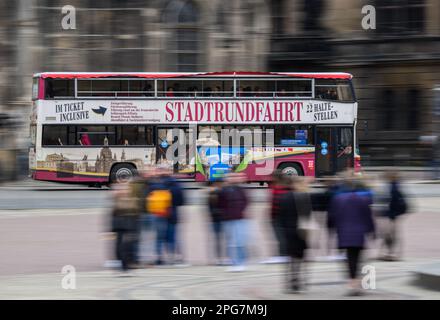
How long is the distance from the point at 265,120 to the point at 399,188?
17.0 metres

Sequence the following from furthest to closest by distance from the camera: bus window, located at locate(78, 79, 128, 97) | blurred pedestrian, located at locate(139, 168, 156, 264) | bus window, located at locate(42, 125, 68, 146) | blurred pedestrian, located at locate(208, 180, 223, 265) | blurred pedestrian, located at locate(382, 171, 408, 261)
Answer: bus window, located at locate(78, 79, 128, 97), bus window, located at locate(42, 125, 68, 146), blurred pedestrian, located at locate(382, 171, 408, 261), blurred pedestrian, located at locate(208, 180, 223, 265), blurred pedestrian, located at locate(139, 168, 156, 264)

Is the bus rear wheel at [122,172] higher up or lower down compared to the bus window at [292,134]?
lower down

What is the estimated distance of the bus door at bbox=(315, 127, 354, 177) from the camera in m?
32.2

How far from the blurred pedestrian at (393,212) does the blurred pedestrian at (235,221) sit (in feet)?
7.67

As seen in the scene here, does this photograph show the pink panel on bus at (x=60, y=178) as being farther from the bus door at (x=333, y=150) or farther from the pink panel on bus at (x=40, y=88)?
Result: the bus door at (x=333, y=150)

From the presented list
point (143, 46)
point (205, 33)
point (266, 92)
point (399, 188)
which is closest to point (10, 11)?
point (143, 46)

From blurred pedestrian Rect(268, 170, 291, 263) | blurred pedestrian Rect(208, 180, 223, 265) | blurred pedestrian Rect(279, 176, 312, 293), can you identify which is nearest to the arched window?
blurred pedestrian Rect(208, 180, 223, 265)

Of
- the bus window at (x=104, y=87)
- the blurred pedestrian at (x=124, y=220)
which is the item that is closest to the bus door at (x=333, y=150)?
the bus window at (x=104, y=87)

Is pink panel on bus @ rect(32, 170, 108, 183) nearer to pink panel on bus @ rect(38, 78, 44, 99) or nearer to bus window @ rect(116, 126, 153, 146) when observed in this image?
bus window @ rect(116, 126, 153, 146)

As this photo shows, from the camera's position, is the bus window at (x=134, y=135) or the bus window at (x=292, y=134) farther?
the bus window at (x=292, y=134)

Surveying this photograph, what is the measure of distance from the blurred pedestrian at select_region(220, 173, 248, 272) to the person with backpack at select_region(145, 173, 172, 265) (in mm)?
931

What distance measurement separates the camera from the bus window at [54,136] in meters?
31.6

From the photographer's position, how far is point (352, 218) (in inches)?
437

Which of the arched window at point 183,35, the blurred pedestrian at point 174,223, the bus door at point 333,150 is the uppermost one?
the arched window at point 183,35
